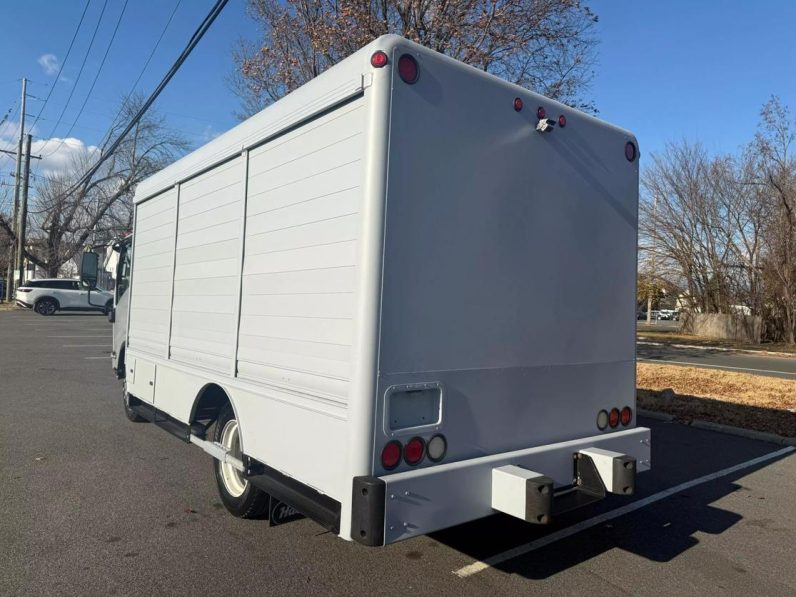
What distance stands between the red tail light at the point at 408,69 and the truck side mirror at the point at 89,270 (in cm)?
625

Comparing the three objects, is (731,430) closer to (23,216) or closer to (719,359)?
(719,359)

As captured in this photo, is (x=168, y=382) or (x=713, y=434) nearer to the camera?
(x=168, y=382)

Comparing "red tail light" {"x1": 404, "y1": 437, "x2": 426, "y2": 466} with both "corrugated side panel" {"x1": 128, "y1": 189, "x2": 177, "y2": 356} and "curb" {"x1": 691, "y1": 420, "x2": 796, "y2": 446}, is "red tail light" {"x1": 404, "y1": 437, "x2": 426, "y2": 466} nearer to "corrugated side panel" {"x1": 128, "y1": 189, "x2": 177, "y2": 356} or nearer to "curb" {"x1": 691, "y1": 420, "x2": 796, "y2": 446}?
"corrugated side panel" {"x1": 128, "y1": 189, "x2": 177, "y2": 356}

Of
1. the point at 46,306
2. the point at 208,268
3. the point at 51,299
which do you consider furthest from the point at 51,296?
the point at 208,268

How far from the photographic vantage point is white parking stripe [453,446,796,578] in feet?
12.7

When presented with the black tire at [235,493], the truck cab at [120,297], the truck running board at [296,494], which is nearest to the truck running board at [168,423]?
the black tire at [235,493]

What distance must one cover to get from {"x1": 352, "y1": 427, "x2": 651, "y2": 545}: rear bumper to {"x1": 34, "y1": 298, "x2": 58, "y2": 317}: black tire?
3154 centimetres

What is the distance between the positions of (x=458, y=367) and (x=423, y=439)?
0.43 meters

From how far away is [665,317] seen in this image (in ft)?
254

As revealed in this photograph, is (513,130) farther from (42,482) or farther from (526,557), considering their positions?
(42,482)

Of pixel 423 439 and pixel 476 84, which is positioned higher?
pixel 476 84

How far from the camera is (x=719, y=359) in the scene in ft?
58.1

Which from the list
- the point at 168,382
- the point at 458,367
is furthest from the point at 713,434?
the point at 168,382

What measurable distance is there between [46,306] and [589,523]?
31.4 m
